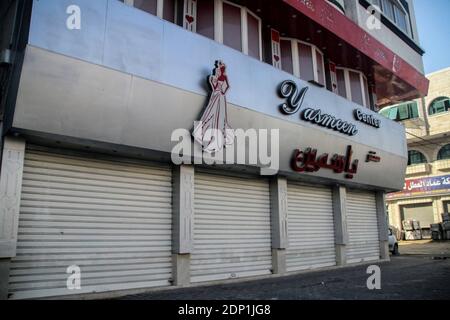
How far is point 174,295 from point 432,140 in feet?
98.9

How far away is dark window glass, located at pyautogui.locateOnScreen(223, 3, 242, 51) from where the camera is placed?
34.2ft

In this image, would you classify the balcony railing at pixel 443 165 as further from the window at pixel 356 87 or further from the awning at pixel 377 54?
the window at pixel 356 87

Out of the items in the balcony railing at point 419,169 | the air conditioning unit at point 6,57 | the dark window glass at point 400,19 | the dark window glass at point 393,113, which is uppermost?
the dark window glass at point 400,19

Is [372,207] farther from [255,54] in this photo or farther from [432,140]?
[432,140]

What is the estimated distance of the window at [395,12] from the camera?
17.4 metres

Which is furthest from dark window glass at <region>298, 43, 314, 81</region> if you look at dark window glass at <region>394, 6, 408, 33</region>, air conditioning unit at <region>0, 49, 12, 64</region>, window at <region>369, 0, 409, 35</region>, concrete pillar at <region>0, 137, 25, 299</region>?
concrete pillar at <region>0, 137, 25, 299</region>

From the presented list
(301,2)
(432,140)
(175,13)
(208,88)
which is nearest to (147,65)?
(208,88)

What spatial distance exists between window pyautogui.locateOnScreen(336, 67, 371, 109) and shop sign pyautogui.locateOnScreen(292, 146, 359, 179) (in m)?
2.80

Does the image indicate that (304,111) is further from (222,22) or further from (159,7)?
(159,7)

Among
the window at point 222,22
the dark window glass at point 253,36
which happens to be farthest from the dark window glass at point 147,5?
the dark window glass at point 253,36

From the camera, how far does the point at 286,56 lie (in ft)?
41.0

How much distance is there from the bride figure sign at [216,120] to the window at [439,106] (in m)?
27.9

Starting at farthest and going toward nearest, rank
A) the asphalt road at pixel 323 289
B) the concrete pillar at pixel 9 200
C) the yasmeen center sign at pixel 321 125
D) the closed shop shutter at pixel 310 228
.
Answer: the closed shop shutter at pixel 310 228
the yasmeen center sign at pixel 321 125
the asphalt road at pixel 323 289
the concrete pillar at pixel 9 200

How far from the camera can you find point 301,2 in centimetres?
1105
